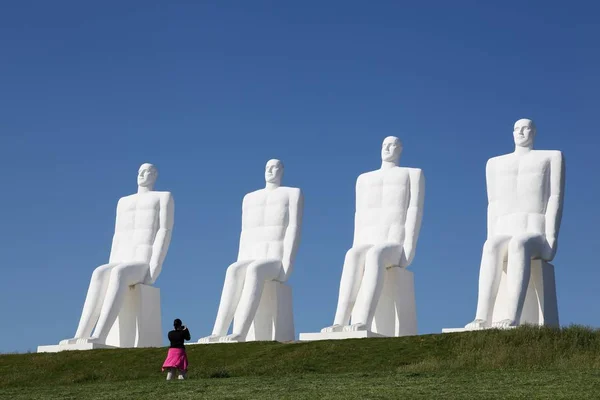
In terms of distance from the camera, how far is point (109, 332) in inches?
1046

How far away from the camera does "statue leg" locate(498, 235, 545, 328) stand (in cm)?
2247

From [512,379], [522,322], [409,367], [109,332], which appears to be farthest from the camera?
[109,332]

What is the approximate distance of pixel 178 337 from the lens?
1845cm

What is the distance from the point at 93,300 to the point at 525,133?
9.35 meters

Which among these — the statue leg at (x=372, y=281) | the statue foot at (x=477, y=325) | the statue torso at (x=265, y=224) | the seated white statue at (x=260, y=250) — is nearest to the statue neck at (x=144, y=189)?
the seated white statue at (x=260, y=250)

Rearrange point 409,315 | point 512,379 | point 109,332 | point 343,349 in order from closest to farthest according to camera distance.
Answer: point 512,379 → point 343,349 → point 409,315 → point 109,332

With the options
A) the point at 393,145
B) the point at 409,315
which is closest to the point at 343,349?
the point at 409,315

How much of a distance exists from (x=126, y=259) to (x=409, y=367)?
927cm

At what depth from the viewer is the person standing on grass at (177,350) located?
1847 cm

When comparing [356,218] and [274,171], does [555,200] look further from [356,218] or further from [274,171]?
[274,171]

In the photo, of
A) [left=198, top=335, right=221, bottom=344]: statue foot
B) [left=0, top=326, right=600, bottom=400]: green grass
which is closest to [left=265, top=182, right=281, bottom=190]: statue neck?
[left=198, top=335, right=221, bottom=344]: statue foot

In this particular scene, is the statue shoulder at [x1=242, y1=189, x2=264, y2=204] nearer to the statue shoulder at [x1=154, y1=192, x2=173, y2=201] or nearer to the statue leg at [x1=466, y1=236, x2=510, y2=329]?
the statue shoulder at [x1=154, y1=192, x2=173, y2=201]

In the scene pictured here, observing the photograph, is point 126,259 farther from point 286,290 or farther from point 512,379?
point 512,379

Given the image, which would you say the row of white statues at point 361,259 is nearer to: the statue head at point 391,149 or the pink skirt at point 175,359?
the statue head at point 391,149
